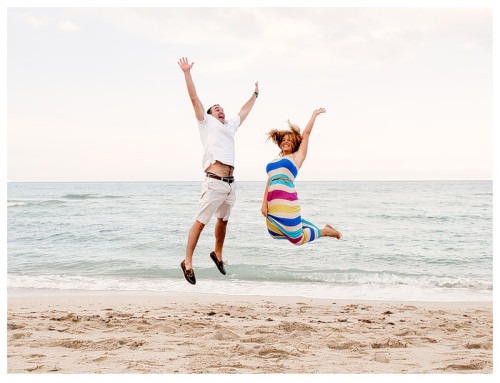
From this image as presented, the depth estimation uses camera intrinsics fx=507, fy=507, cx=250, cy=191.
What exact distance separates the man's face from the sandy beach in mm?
3133

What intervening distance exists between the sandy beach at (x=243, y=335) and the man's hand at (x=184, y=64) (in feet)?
12.0

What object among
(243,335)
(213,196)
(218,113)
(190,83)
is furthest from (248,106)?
(243,335)

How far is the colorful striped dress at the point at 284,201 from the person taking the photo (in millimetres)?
4691

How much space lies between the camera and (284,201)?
4.73 m

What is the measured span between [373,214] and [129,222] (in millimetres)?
13813

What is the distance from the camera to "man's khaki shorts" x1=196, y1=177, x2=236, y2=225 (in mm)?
4648

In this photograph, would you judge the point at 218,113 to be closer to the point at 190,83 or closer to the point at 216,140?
the point at 216,140

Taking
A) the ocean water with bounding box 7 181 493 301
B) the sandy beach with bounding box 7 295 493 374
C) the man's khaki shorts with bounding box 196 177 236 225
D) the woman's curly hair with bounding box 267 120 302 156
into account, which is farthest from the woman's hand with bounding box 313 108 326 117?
the ocean water with bounding box 7 181 493 301

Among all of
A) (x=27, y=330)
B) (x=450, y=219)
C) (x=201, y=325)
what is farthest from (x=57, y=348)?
(x=450, y=219)

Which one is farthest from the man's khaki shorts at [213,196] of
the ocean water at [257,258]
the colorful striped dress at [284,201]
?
the ocean water at [257,258]

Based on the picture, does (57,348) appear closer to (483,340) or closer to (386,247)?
(483,340)

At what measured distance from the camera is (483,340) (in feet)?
24.7

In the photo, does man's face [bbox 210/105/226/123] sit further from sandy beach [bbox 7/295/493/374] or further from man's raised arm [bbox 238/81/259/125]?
sandy beach [bbox 7/295/493/374]
